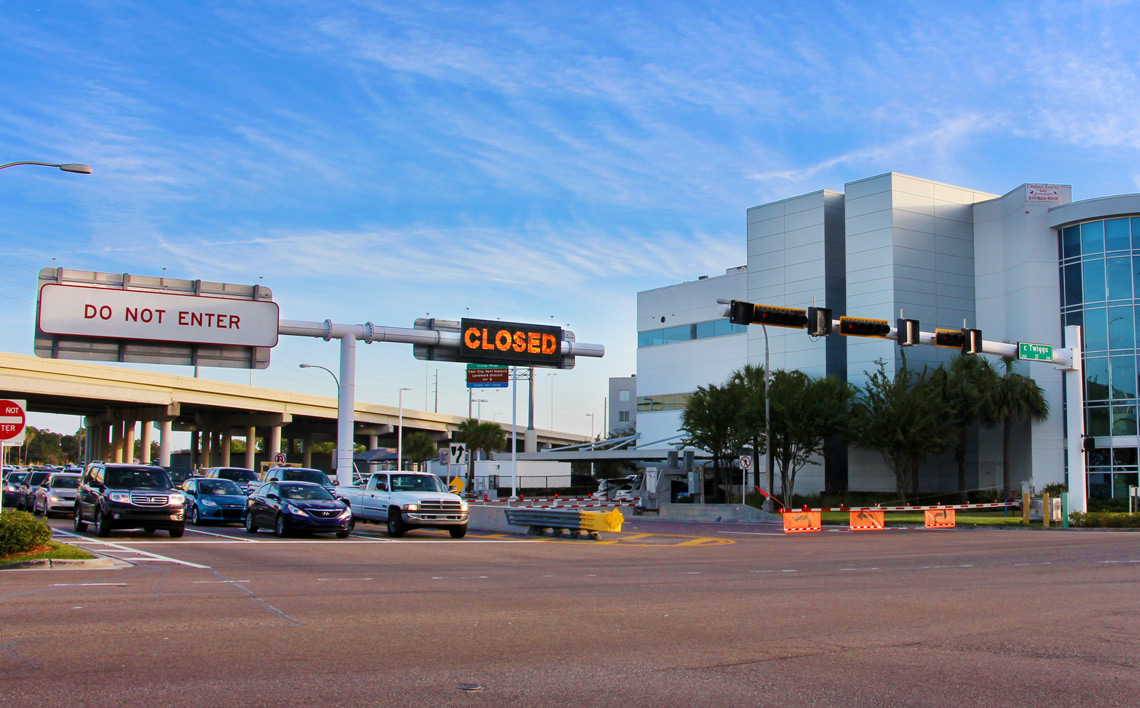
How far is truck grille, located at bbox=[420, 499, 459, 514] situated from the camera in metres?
26.4

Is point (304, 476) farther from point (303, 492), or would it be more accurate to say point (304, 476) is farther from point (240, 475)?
point (303, 492)

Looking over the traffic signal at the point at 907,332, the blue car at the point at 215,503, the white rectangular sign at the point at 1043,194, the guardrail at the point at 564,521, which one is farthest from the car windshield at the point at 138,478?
the white rectangular sign at the point at 1043,194

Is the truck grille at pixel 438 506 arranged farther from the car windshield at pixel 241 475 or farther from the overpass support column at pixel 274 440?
the overpass support column at pixel 274 440

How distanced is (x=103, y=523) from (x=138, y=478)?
147 cm

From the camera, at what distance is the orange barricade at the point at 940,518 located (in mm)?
37625

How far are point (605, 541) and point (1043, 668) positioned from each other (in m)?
19.5

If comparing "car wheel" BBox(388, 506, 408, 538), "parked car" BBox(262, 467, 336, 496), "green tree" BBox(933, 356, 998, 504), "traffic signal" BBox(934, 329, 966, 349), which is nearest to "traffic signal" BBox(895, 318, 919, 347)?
"traffic signal" BBox(934, 329, 966, 349)

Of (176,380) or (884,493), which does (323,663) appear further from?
(176,380)

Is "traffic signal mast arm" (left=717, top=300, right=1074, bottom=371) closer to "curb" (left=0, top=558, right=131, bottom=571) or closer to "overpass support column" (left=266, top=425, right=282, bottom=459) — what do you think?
"curb" (left=0, top=558, right=131, bottom=571)

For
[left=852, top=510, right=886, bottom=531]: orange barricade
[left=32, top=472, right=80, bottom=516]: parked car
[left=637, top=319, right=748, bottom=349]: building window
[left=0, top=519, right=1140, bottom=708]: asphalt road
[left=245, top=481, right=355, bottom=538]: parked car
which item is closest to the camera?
[left=0, top=519, right=1140, bottom=708]: asphalt road

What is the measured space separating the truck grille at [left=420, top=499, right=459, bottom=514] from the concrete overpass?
45325mm

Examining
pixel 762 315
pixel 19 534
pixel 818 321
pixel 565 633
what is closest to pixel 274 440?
pixel 762 315

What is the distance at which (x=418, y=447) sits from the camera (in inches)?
4560

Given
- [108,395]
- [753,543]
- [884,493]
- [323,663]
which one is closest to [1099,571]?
[753,543]
